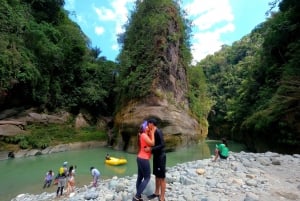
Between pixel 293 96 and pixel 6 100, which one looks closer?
pixel 293 96

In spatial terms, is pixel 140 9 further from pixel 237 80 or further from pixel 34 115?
pixel 237 80

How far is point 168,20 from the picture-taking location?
A: 2886cm

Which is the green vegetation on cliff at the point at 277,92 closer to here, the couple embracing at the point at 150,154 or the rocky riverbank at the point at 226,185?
the rocky riverbank at the point at 226,185

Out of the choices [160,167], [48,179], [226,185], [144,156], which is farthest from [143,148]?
[48,179]

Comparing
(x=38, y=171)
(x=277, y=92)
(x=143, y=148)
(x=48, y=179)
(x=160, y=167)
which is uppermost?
(x=277, y=92)

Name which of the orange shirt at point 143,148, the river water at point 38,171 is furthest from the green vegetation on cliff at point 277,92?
the orange shirt at point 143,148

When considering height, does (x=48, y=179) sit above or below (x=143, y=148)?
below

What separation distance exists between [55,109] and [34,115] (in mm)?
3174

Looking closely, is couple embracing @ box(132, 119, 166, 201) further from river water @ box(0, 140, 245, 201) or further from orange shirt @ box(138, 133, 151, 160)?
river water @ box(0, 140, 245, 201)

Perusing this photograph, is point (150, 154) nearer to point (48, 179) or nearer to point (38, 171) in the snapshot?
point (48, 179)

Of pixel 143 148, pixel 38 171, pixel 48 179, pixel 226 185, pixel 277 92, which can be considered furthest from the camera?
pixel 277 92

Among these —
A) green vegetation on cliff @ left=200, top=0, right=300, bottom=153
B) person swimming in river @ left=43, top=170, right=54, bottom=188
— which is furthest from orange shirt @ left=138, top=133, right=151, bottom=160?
green vegetation on cliff @ left=200, top=0, right=300, bottom=153

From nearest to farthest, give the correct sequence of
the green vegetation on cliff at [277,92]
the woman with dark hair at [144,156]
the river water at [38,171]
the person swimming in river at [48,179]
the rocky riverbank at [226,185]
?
1. the woman with dark hair at [144,156]
2. the rocky riverbank at [226,185]
3. the river water at [38,171]
4. the person swimming in river at [48,179]
5. the green vegetation on cliff at [277,92]

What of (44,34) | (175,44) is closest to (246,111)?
(175,44)
